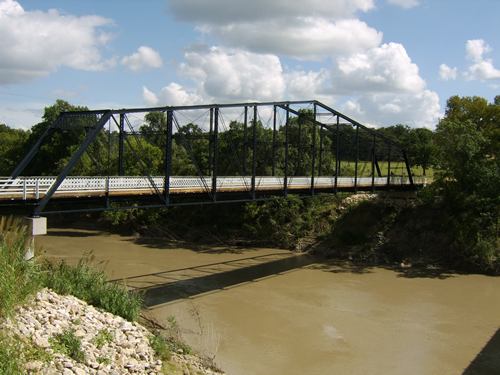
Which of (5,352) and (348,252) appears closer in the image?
(5,352)

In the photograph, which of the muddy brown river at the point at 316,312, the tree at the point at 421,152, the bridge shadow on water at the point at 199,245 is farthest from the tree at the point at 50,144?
the tree at the point at 421,152

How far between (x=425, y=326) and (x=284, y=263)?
16.3 metres

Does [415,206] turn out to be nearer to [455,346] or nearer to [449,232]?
[449,232]

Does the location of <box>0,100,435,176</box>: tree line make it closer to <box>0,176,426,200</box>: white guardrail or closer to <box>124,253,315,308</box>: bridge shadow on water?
<box>124,253,315,308</box>: bridge shadow on water

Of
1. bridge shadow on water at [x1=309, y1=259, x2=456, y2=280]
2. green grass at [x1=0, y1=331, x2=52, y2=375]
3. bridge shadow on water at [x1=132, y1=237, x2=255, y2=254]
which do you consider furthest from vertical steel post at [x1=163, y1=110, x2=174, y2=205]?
bridge shadow on water at [x1=132, y1=237, x2=255, y2=254]

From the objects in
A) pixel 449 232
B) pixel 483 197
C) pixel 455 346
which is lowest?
pixel 455 346

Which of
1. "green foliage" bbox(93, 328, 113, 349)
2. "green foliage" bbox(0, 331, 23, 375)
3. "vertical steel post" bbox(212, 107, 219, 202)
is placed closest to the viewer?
"green foliage" bbox(0, 331, 23, 375)

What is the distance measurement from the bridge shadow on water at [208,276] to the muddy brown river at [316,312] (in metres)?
0.06

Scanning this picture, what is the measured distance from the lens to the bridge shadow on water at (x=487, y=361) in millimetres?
18656

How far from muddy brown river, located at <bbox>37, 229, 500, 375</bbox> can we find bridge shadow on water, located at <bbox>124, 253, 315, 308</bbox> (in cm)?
6

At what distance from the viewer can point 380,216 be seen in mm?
45906

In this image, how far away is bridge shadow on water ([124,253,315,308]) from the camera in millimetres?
27984

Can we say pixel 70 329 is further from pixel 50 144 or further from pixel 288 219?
pixel 50 144

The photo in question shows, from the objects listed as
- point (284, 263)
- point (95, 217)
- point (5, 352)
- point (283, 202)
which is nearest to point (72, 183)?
point (5, 352)
